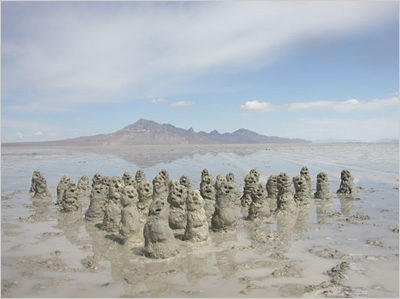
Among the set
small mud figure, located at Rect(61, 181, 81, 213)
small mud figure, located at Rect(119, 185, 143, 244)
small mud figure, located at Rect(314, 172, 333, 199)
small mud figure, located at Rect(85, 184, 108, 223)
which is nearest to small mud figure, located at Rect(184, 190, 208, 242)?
small mud figure, located at Rect(119, 185, 143, 244)

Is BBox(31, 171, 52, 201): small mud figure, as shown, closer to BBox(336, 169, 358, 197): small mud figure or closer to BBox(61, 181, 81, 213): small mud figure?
BBox(61, 181, 81, 213): small mud figure

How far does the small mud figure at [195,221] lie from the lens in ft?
29.1

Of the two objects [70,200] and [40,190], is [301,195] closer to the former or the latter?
[70,200]

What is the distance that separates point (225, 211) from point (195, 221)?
131cm

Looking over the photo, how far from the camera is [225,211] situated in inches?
391

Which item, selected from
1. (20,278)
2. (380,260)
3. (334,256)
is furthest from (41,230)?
(380,260)

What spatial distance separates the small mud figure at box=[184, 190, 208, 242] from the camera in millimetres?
8867

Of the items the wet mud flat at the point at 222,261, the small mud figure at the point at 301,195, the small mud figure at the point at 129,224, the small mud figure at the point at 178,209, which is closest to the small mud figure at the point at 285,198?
the wet mud flat at the point at 222,261

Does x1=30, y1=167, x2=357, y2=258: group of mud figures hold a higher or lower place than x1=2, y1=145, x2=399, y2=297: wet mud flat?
higher

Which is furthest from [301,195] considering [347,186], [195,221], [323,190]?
[195,221]

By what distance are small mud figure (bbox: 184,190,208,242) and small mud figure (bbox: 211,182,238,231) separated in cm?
95

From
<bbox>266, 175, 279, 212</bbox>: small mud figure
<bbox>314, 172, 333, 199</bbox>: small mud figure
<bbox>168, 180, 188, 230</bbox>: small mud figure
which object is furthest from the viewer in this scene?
<bbox>314, 172, 333, 199</bbox>: small mud figure

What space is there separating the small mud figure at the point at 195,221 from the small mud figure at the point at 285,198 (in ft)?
12.8

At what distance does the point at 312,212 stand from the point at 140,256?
6714mm
